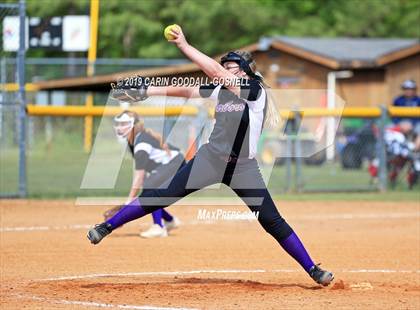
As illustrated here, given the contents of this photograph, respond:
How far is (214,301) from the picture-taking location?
7.93m

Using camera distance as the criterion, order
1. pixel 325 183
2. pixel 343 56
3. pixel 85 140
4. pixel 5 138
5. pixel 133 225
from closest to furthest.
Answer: pixel 133 225
pixel 5 138
pixel 325 183
pixel 85 140
pixel 343 56

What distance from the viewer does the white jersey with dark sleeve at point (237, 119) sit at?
823 centimetres

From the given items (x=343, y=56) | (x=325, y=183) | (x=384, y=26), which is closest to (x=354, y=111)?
(x=325, y=183)

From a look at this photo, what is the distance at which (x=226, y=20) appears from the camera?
43406 mm

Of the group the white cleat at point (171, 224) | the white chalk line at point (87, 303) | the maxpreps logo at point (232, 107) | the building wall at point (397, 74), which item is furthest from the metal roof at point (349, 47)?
the white chalk line at point (87, 303)

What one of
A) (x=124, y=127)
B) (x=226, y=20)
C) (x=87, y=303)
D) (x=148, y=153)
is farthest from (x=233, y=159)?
(x=226, y=20)

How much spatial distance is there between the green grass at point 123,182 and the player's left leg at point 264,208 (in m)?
9.16

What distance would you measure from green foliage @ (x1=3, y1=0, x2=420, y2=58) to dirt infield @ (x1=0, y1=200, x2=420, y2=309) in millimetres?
26904

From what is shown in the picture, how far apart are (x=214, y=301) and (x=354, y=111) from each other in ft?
37.3

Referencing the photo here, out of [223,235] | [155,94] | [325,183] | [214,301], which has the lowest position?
[325,183]

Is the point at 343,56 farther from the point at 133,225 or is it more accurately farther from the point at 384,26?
the point at 133,225

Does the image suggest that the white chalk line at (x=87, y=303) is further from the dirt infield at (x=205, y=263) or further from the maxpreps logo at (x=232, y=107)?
the maxpreps logo at (x=232, y=107)

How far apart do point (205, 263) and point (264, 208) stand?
215 cm

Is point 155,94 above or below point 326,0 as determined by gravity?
above
